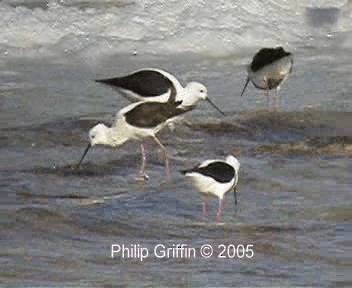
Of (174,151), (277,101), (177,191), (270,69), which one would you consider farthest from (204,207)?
(277,101)

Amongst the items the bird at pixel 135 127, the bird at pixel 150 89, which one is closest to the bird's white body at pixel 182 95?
the bird at pixel 150 89

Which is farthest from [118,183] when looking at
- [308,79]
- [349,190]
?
[308,79]

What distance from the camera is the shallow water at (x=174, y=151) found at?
7.03 meters

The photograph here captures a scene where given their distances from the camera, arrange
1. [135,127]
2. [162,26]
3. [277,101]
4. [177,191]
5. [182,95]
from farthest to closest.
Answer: [162,26]
[277,101]
[182,95]
[135,127]
[177,191]

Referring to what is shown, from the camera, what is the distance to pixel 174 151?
31.0 ft

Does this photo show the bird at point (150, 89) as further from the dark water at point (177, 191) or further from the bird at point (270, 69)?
the bird at point (270, 69)

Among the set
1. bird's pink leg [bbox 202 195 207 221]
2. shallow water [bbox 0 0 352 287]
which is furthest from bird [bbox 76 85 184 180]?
bird's pink leg [bbox 202 195 207 221]

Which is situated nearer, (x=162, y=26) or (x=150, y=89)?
(x=150, y=89)

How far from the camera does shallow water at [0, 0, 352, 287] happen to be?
7.03 metres

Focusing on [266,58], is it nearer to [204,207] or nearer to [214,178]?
[204,207]

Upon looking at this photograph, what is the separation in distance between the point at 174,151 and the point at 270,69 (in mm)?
1590

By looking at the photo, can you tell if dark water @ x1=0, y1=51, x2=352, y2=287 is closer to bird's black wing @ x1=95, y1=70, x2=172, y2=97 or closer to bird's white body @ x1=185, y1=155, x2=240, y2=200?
bird's white body @ x1=185, y1=155, x2=240, y2=200

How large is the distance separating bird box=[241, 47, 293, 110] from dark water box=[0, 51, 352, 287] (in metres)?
0.21

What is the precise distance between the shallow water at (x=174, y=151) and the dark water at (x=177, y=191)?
1 cm
